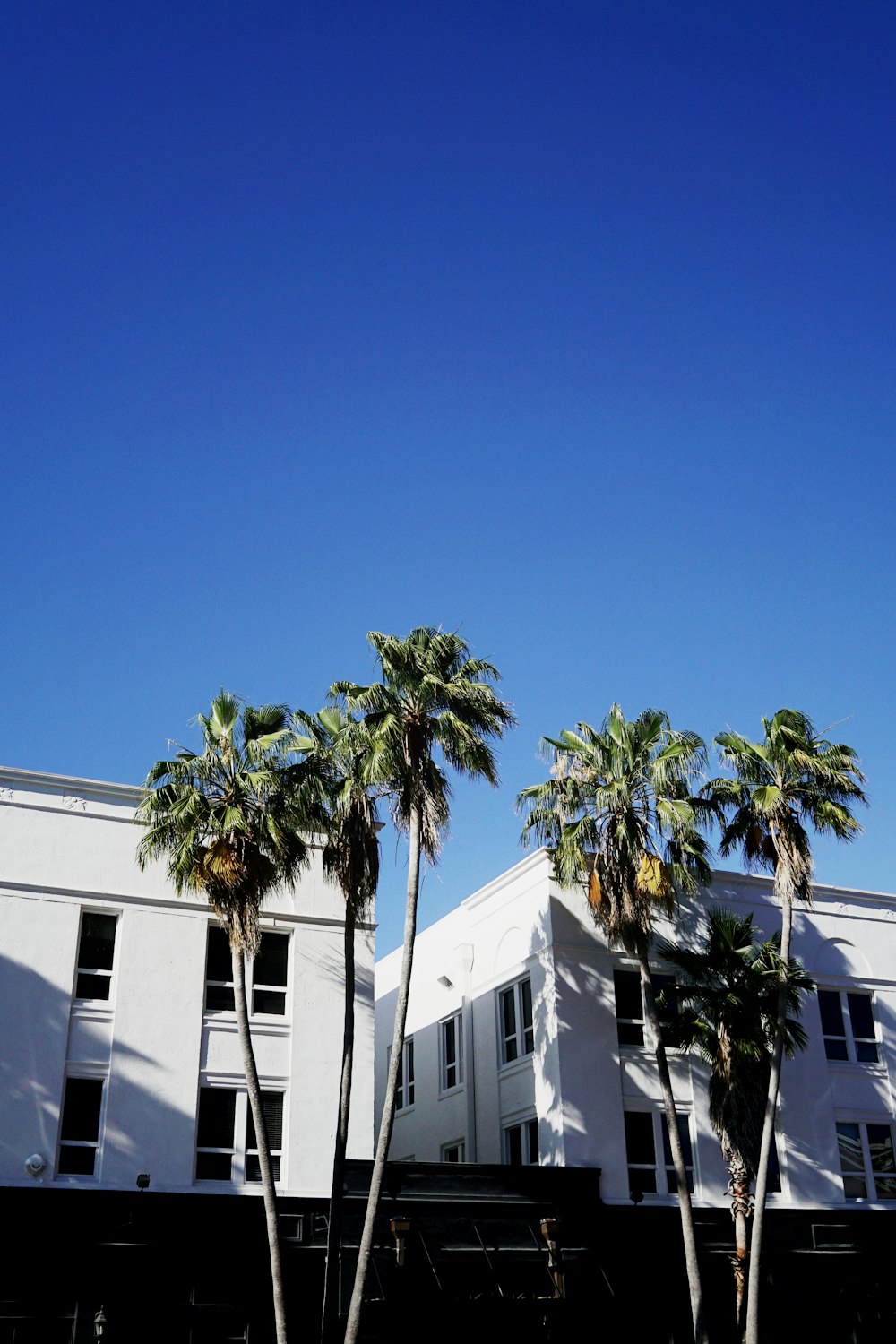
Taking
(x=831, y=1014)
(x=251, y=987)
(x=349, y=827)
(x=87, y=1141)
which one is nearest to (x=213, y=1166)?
(x=87, y=1141)

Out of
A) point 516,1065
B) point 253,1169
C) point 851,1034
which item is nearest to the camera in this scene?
point 253,1169

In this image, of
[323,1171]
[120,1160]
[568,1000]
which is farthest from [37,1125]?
[568,1000]

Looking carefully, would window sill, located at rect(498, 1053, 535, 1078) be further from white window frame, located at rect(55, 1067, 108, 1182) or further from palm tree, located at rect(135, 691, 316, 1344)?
white window frame, located at rect(55, 1067, 108, 1182)

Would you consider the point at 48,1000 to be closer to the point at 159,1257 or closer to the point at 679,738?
the point at 159,1257

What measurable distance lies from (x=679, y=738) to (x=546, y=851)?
397 cm

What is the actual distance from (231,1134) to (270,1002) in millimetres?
2729

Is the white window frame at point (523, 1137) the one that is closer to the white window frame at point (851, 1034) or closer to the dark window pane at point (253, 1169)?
the dark window pane at point (253, 1169)

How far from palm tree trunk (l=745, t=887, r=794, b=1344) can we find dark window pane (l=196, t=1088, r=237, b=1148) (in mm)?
10672

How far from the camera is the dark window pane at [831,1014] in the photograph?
3272cm

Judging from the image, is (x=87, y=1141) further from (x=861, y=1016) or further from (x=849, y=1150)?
(x=861, y=1016)

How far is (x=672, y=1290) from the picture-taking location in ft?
90.6

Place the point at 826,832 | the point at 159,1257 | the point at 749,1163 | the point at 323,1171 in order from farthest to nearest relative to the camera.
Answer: the point at 826,832 → the point at 749,1163 → the point at 323,1171 → the point at 159,1257

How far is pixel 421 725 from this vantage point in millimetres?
26188

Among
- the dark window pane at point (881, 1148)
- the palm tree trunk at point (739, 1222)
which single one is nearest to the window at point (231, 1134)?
the palm tree trunk at point (739, 1222)
